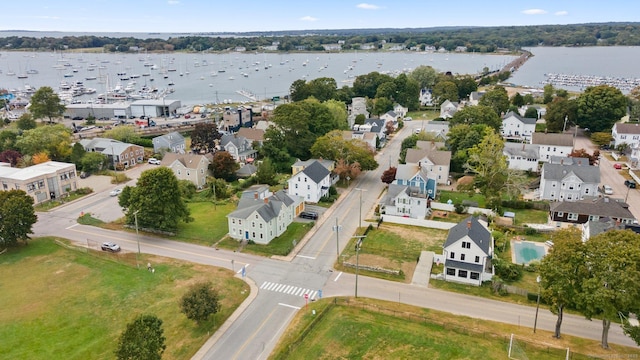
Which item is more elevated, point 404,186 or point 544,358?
point 404,186

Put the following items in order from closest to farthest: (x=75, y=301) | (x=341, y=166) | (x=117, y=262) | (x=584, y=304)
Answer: (x=584, y=304) → (x=75, y=301) → (x=117, y=262) → (x=341, y=166)

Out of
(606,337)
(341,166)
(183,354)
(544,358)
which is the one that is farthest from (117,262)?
(606,337)

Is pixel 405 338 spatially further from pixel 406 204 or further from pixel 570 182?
pixel 570 182

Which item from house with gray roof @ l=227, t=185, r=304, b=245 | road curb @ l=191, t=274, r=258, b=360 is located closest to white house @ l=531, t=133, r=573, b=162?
house with gray roof @ l=227, t=185, r=304, b=245

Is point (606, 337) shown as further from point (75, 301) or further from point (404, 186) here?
point (75, 301)

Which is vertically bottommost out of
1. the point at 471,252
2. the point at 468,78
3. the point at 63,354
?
the point at 63,354
